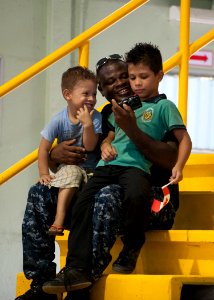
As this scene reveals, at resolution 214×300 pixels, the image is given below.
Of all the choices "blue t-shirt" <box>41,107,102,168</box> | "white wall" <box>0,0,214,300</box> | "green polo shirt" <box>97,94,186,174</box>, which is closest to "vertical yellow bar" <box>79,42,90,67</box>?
"blue t-shirt" <box>41,107,102,168</box>

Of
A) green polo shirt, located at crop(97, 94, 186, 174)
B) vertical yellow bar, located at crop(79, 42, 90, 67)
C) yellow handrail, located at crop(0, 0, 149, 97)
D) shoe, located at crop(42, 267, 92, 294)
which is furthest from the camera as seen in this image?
vertical yellow bar, located at crop(79, 42, 90, 67)

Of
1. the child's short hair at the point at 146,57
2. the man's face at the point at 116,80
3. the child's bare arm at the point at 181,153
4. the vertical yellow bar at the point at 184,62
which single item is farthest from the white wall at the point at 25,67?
the child's bare arm at the point at 181,153

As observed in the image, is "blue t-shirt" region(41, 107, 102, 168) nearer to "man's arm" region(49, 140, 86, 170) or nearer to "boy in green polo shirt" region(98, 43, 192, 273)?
"man's arm" region(49, 140, 86, 170)

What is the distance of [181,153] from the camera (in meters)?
2.36

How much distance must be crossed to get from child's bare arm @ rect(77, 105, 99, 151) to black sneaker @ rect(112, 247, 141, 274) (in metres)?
0.44

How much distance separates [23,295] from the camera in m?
2.42

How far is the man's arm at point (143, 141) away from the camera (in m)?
2.34

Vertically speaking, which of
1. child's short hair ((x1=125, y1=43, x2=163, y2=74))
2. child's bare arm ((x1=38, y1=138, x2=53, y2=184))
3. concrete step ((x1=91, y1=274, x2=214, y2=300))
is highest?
child's short hair ((x1=125, y1=43, x2=163, y2=74))

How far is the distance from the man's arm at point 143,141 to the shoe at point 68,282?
1.50 ft

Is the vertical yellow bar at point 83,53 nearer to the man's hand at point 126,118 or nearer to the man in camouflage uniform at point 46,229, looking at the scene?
the man in camouflage uniform at point 46,229

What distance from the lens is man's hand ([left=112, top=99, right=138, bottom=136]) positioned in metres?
2.33

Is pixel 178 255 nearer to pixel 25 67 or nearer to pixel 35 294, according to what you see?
pixel 35 294

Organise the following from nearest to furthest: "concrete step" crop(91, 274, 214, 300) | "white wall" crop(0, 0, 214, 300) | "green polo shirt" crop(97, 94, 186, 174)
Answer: "concrete step" crop(91, 274, 214, 300), "green polo shirt" crop(97, 94, 186, 174), "white wall" crop(0, 0, 214, 300)

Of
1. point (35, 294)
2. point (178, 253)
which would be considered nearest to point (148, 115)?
point (178, 253)
